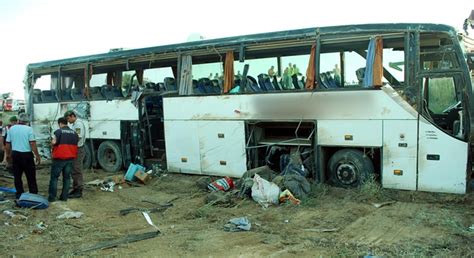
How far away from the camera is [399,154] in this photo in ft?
24.1

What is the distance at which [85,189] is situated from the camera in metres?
9.27

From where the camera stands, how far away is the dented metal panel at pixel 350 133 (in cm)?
753

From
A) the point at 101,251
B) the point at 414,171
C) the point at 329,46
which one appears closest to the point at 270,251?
the point at 101,251

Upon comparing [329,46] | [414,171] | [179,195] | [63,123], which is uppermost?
[329,46]

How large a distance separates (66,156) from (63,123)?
25.0 inches

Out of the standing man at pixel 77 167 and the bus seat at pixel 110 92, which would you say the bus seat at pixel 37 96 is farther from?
the standing man at pixel 77 167

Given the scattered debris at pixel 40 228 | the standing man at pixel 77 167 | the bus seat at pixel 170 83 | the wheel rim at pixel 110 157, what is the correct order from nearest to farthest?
the scattered debris at pixel 40 228 → the standing man at pixel 77 167 → the bus seat at pixel 170 83 → the wheel rim at pixel 110 157

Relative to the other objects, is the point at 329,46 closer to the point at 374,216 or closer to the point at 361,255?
the point at 374,216

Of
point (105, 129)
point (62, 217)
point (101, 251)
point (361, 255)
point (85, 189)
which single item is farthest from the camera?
point (105, 129)

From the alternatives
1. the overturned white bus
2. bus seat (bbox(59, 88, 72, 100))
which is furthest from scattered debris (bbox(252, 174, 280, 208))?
bus seat (bbox(59, 88, 72, 100))

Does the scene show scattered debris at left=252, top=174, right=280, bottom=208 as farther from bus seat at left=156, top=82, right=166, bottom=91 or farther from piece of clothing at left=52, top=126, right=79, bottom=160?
bus seat at left=156, top=82, right=166, bottom=91

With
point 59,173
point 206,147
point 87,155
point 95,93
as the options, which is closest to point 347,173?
point 206,147

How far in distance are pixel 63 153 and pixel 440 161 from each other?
6.55 meters

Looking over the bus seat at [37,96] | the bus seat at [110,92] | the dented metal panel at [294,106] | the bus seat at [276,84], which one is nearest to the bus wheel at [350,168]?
the dented metal panel at [294,106]
